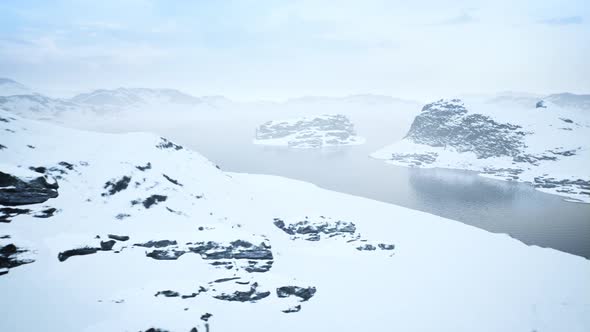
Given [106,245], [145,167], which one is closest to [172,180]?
[145,167]

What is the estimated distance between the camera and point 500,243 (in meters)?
63.8

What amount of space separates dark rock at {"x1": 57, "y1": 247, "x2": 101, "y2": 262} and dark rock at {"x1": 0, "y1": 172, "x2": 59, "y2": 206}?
30.0ft

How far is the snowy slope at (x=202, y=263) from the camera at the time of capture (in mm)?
32094

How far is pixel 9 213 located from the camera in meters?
36.5

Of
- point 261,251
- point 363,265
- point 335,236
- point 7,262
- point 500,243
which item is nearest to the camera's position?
point 7,262

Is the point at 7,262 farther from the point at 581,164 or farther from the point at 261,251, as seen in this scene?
the point at 581,164

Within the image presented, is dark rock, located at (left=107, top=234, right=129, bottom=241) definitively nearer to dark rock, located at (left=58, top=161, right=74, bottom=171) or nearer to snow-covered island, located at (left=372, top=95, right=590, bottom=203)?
dark rock, located at (left=58, top=161, right=74, bottom=171)

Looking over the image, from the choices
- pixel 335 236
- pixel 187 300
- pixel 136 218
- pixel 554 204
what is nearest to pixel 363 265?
pixel 335 236

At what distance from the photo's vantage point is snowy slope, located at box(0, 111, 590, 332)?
→ 32.1 meters

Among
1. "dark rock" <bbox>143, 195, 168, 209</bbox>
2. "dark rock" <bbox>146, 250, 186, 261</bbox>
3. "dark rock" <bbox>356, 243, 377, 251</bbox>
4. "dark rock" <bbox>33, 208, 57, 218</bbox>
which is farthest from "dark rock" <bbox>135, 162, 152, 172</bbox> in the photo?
"dark rock" <bbox>356, 243, 377, 251</bbox>

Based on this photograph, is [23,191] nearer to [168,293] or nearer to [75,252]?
[75,252]

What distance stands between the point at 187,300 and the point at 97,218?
1727 centimetres

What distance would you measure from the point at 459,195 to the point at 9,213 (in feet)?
417

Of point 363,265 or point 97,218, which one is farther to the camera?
point 363,265
